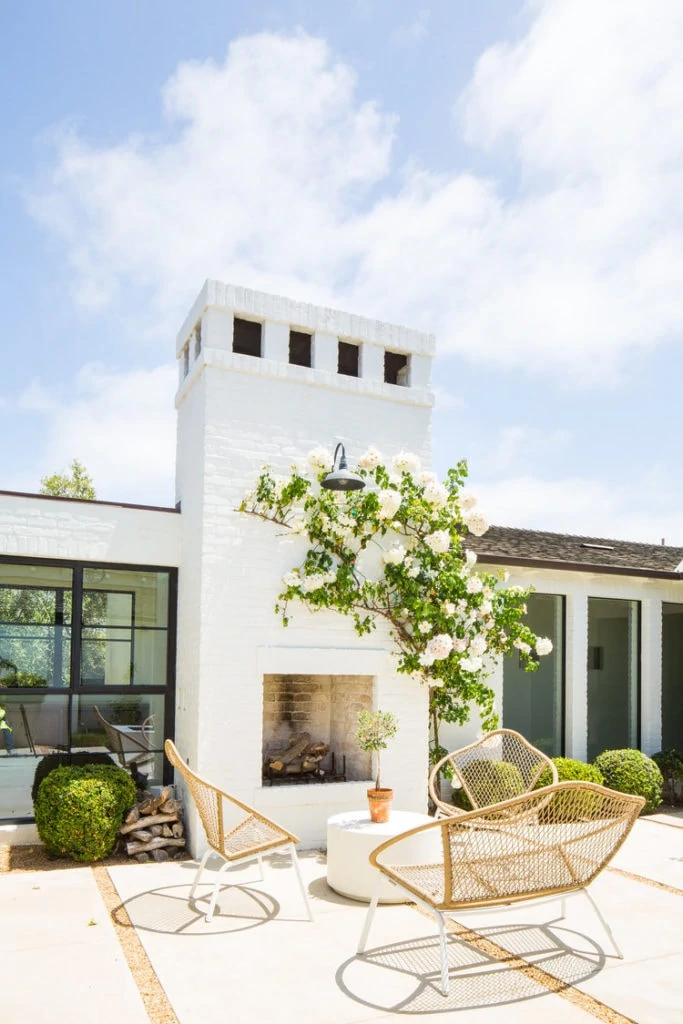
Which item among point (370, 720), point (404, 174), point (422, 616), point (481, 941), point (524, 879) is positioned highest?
point (404, 174)

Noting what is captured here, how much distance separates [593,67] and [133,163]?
4363 mm

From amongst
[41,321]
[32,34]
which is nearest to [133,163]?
[32,34]

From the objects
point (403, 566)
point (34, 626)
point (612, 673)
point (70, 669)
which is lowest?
point (612, 673)

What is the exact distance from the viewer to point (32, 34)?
7.17 meters

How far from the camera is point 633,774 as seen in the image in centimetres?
880

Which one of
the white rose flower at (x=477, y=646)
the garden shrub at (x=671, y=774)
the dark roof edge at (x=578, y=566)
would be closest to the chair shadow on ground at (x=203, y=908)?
the white rose flower at (x=477, y=646)

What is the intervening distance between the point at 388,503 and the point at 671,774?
17.0ft

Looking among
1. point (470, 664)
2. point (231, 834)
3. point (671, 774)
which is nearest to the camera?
point (231, 834)

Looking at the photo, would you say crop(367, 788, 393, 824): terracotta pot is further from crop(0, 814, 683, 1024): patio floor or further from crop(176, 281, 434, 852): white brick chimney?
crop(176, 281, 434, 852): white brick chimney

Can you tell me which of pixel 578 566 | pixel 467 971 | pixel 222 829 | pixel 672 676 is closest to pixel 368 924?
pixel 467 971

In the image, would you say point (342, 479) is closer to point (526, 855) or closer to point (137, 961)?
point (526, 855)

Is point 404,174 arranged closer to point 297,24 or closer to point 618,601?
point 297,24

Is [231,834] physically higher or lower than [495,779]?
higher

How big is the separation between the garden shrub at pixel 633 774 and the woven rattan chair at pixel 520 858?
4424mm
